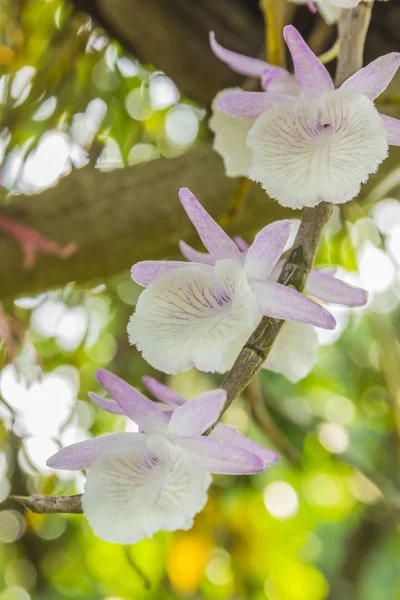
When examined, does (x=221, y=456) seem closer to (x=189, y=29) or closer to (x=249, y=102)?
(x=249, y=102)

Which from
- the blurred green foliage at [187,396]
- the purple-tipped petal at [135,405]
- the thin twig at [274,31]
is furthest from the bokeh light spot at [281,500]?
the purple-tipped petal at [135,405]

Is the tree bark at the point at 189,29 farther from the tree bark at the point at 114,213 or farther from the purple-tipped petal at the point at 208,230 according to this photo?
the purple-tipped petal at the point at 208,230

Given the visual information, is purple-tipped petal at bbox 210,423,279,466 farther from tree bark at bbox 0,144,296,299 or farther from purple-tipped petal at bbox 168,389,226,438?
tree bark at bbox 0,144,296,299

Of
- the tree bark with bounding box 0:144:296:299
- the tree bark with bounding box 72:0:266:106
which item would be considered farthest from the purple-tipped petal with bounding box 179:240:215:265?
the tree bark with bounding box 72:0:266:106

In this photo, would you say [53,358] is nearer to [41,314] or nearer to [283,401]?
[41,314]

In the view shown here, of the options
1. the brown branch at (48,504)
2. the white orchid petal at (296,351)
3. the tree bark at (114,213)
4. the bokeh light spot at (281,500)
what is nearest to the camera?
the brown branch at (48,504)

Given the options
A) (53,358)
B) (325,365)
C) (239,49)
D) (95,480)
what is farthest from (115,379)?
(325,365)
